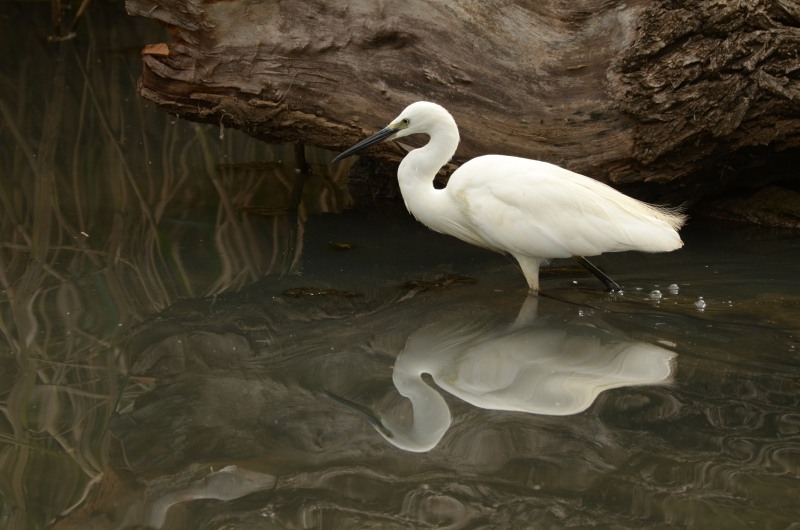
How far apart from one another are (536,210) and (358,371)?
141cm

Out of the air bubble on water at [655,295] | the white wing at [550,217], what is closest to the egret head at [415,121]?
the white wing at [550,217]

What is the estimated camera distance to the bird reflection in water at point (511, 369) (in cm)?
380

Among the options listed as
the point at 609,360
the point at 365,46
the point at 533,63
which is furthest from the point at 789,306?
the point at 365,46

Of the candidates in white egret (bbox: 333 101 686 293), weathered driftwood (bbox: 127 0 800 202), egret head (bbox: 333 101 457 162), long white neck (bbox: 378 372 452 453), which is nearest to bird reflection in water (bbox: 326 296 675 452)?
long white neck (bbox: 378 372 452 453)

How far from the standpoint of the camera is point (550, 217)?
196 inches

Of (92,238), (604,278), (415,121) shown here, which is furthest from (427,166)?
(92,238)

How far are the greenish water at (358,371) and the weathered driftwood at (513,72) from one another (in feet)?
2.57

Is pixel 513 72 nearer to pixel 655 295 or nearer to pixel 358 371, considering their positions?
pixel 655 295

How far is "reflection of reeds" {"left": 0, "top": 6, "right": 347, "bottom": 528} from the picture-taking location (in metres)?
3.57

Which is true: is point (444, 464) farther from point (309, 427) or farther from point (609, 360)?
point (609, 360)

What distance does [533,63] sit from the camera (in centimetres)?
559

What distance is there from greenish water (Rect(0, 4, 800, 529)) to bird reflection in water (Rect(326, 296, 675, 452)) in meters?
0.01

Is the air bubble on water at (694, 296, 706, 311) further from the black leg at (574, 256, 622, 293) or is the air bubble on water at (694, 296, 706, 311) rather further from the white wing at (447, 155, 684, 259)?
the black leg at (574, 256, 622, 293)

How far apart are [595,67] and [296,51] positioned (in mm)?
1772
